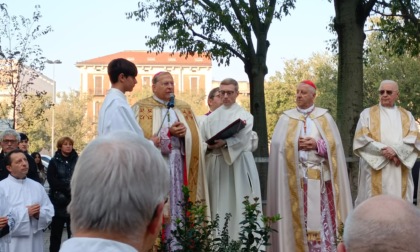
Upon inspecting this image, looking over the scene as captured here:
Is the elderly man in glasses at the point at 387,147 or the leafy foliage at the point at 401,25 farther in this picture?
the leafy foliage at the point at 401,25

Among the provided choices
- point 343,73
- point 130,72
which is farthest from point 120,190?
point 343,73

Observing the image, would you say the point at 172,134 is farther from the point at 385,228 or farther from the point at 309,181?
the point at 385,228

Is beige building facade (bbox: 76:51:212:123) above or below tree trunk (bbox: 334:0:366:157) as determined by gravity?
above

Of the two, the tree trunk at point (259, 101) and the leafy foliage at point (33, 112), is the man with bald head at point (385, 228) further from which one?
the tree trunk at point (259, 101)

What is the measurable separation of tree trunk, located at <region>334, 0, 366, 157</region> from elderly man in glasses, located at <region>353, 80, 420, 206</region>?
14.1 ft

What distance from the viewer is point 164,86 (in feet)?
28.4

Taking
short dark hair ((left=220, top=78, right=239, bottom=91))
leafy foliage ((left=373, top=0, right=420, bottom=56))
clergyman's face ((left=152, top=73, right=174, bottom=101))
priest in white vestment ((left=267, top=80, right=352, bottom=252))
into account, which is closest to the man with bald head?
clergyman's face ((left=152, top=73, right=174, bottom=101))

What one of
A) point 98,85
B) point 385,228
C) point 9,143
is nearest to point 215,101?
point 9,143

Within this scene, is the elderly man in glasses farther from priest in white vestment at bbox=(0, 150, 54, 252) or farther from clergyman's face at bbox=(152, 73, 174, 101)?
priest in white vestment at bbox=(0, 150, 54, 252)

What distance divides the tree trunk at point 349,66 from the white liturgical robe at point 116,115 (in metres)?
7.66

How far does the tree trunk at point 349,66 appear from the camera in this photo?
1457cm

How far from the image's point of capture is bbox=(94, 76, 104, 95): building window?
370 ft

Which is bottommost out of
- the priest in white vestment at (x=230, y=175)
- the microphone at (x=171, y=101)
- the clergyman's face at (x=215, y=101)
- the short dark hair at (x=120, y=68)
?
the priest in white vestment at (x=230, y=175)

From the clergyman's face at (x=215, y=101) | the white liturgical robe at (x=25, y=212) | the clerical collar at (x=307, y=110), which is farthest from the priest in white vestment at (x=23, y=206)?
the clerical collar at (x=307, y=110)
